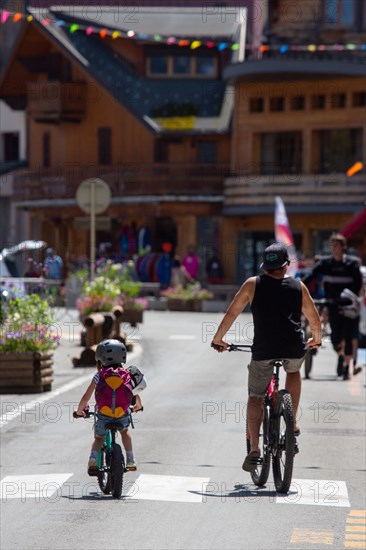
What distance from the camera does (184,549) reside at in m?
10.7

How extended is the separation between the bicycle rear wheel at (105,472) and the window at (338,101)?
55.3m

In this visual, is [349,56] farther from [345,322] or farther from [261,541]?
[261,541]

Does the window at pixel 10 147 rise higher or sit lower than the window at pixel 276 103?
lower

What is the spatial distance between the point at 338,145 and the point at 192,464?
160ft

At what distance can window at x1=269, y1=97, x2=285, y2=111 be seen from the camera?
6375 centimetres

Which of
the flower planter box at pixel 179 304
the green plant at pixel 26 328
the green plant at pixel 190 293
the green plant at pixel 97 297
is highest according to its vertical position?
the green plant at pixel 26 328

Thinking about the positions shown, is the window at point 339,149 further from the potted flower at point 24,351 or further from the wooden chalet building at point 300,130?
the potted flower at point 24,351

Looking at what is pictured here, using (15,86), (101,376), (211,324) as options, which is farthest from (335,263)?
(15,86)

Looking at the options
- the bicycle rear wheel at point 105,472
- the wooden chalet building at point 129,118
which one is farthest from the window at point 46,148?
the bicycle rear wheel at point 105,472

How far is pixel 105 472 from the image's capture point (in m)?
7.41

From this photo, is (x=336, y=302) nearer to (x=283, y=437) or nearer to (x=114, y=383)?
(x=283, y=437)

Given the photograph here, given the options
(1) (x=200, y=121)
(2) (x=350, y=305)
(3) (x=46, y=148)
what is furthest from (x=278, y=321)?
(3) (x=46, y=148)

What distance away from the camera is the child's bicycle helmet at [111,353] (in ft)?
22.2

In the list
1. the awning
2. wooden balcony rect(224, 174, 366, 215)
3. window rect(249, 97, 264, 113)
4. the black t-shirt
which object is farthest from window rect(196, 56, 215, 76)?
the black t-shirt
